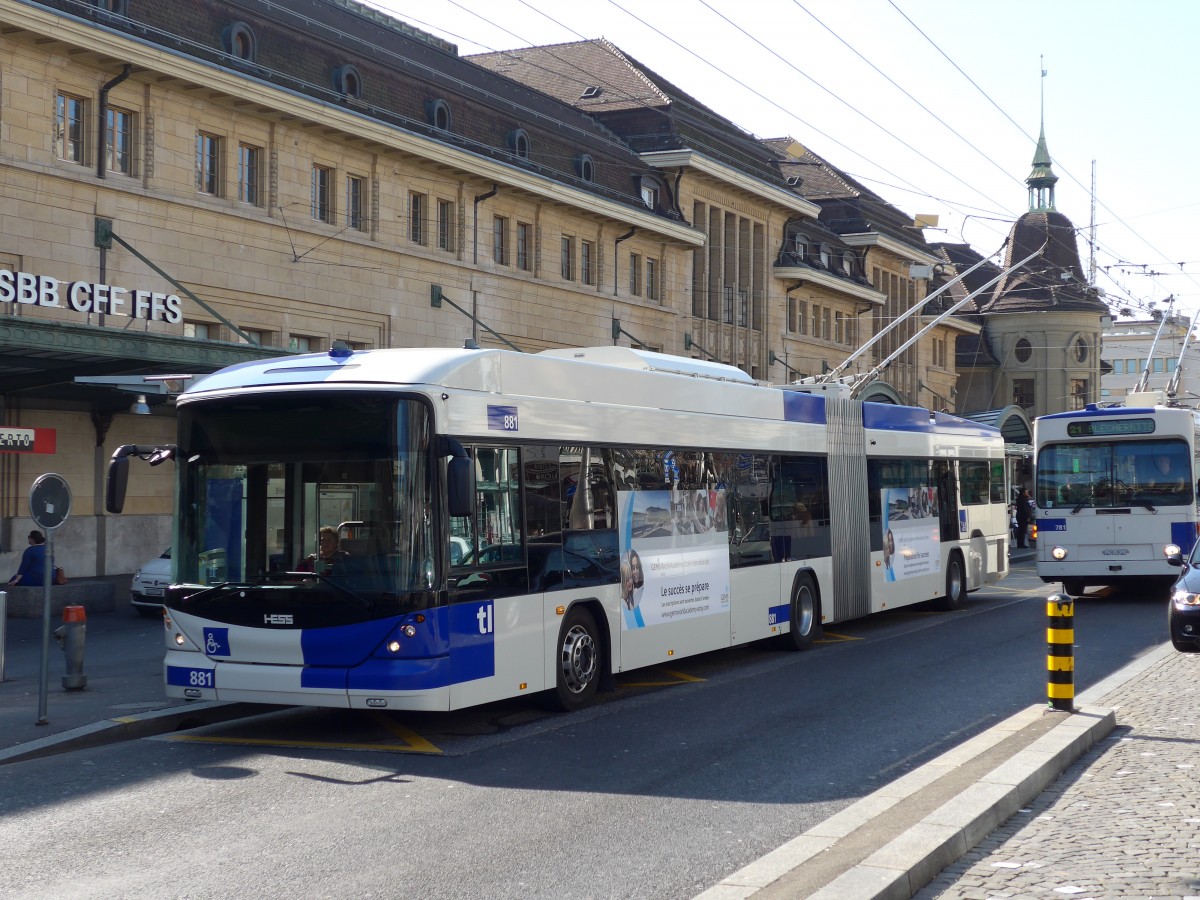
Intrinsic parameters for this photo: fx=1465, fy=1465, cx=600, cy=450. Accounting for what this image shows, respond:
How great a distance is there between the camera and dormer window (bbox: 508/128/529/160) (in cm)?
3669

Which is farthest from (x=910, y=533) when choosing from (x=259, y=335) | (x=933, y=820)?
(x=259, y=335)

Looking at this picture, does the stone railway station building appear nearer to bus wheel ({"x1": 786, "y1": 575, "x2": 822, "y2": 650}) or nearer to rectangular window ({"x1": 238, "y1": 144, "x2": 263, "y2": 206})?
rectangular window ({"x1": 238, "y1": 144, "x2": 263, "y2": 206})

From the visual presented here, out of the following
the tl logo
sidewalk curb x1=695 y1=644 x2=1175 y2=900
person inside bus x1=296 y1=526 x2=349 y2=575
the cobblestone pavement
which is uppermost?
person inside bus x1=296 y1=526 x2=349 y2=575

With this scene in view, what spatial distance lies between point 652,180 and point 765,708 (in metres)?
33.3

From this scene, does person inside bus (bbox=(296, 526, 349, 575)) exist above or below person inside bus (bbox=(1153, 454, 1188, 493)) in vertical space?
below

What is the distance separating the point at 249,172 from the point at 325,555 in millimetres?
21000

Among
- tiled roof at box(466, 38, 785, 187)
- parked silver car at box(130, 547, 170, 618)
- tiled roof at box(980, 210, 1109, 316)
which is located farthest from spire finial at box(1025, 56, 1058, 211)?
parked silver car at box(130, 547, 170, 618)

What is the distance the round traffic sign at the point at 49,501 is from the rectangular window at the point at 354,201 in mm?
20993

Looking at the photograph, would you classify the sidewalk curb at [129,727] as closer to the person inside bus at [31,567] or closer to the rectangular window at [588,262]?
the person inside bus at [31,567]

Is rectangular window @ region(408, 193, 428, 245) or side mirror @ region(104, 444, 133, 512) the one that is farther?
rectangular window @ region(408, 193, 428, 245)

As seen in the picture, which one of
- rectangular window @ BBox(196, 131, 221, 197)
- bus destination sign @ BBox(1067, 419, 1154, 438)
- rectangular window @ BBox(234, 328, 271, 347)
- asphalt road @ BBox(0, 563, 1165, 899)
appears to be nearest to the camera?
asphalt road @ BBox(0, 563, 1165, 899)

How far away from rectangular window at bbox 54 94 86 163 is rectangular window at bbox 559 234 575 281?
15.5 meters

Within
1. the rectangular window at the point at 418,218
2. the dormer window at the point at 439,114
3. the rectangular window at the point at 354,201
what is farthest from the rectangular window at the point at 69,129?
the dormer window at the point at 439,114

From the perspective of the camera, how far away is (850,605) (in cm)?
1845
